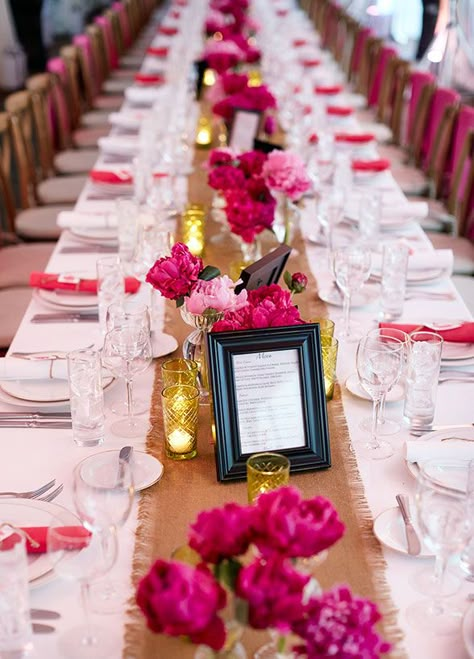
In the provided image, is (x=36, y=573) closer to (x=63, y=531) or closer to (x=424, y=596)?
(x=63, y=531)

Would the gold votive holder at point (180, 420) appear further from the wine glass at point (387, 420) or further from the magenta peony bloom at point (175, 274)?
the wine glass at point (387, 420)

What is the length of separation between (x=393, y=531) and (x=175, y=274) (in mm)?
678

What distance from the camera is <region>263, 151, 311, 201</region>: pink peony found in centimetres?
268

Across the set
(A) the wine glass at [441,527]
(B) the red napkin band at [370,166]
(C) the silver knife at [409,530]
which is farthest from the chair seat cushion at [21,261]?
(A) the wine glass at [441,527]

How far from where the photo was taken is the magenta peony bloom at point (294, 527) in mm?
1053

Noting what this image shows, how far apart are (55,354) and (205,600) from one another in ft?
4.15

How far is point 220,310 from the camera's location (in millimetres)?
1880

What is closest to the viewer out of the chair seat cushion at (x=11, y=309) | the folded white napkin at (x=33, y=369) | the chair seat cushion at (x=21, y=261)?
the folded white napkin at (x=33, y=369)

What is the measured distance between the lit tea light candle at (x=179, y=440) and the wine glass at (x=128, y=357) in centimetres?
12

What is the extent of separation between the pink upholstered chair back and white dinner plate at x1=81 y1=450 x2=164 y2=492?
16.9ft

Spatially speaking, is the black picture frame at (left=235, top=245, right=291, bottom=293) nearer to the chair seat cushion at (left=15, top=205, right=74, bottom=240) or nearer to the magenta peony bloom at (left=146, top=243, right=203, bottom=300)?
the magenta peony bloom at (left=146, top=243, right=203, bottom=300)

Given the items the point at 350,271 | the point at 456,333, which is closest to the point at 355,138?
the point at 350,271

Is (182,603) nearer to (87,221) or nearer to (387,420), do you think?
(387,420)

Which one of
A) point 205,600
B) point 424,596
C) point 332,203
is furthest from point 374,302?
point 205,600
